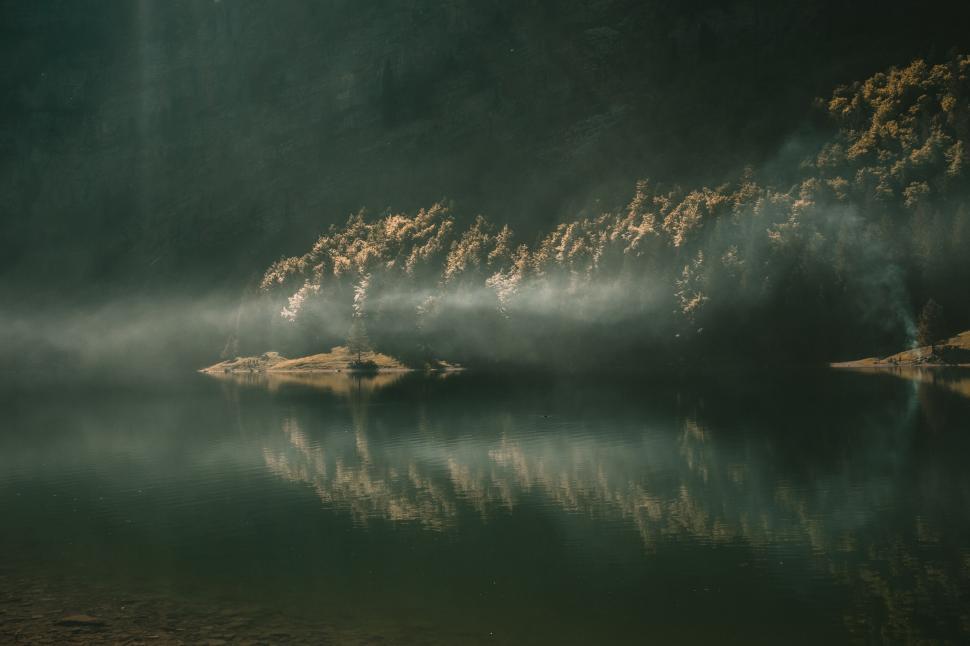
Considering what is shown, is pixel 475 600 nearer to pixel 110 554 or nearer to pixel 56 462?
pixel 110 554

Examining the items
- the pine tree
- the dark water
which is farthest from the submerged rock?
the pine tree

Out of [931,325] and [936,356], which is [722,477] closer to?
[936,356]

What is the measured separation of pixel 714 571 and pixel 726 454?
3629 centimetres

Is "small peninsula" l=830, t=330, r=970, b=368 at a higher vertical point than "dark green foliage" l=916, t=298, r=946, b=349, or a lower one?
lower

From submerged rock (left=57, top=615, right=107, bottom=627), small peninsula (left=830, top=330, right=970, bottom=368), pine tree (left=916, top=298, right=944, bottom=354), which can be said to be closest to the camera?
submerged rock (left=57, top=615, right=107, bottom=627)

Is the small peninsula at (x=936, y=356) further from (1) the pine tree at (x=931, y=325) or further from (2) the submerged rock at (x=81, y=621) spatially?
(2) the submerged rock at (x=81, y=621)

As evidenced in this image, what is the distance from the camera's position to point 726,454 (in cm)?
7856

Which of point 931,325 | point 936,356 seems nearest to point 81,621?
point 936,356

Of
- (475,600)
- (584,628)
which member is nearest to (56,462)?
(475,600)

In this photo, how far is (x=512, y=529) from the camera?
54312 mm

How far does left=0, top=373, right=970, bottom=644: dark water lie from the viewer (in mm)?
38312

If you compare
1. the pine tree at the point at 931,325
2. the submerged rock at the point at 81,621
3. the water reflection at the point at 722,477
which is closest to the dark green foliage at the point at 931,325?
the pine tree at the point at 931,325

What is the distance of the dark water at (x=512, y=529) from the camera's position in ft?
126

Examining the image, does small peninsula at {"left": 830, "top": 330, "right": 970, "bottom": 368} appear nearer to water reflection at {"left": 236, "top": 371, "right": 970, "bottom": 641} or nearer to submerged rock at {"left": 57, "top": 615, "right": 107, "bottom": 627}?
water reflection at {"left": 236, "top": 371, "right": 970, "bottom": 641}
